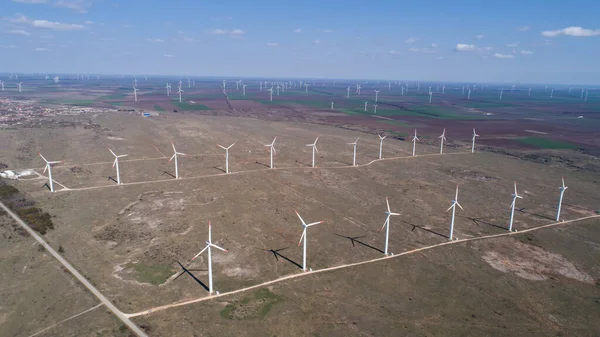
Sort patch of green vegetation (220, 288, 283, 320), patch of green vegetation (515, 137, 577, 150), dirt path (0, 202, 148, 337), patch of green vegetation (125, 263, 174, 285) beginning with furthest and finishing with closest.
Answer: patch of green vegetation (515, 137, 577, 150) → patch of green vegetation (125, 263, 174, 285) → patch of green vegetation (220, 288, 283, 320) → dirt path (0, 202, 148, 337)

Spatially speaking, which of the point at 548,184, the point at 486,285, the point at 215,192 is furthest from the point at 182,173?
the point at 548,184

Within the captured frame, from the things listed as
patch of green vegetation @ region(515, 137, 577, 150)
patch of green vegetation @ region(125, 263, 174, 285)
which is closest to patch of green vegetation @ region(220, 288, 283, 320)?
patch of green vegetation @ region(125, 263, 174, 285)

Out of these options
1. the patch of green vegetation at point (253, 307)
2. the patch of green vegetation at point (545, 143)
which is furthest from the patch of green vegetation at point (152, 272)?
the patch of green vegetation at point (545, 143)

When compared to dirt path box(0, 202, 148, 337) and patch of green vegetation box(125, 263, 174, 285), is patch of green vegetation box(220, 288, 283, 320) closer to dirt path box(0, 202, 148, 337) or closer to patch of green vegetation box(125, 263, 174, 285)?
dirt path box(0, 202, 148, 337)

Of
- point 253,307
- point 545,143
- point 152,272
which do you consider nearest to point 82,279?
point 152,272

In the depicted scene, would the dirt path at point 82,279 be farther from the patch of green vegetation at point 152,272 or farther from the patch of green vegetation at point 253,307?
the patch of green vegetation at point 253,307

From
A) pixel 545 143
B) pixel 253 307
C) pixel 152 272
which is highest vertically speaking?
pixel 545 143

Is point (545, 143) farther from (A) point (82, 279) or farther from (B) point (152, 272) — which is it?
(A) point (82, 279)
